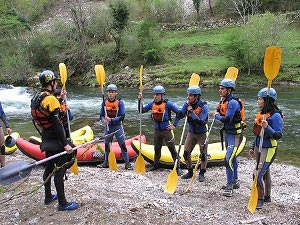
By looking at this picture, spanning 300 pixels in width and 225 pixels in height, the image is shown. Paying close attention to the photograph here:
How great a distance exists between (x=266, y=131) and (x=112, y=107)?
3.41m

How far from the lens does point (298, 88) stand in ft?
74.9

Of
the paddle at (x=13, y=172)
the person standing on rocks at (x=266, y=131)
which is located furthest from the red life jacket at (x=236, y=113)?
the paddle at (x=13, y=172)

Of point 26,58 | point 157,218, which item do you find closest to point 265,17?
point 26,58

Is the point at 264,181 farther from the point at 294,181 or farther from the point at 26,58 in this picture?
the point at 26,58

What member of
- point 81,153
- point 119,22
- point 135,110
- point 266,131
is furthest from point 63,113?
point 119,22

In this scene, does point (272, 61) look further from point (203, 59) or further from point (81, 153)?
point (203, 59)

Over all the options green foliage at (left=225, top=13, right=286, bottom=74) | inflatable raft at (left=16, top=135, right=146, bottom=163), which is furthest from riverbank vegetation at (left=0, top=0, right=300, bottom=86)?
inflatable raft at (left=16, top=135, right=146, bottom=163)

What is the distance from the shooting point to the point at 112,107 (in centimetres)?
756

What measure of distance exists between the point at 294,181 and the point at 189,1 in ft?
133

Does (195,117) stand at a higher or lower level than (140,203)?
higher

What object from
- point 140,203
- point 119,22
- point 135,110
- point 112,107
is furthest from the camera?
point 119,22

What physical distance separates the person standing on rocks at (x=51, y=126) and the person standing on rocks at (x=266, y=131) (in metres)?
2.56

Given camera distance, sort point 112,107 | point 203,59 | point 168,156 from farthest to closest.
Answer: point 203,59 → point 168,156 → point 112,107

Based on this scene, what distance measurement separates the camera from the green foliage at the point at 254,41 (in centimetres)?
2567
